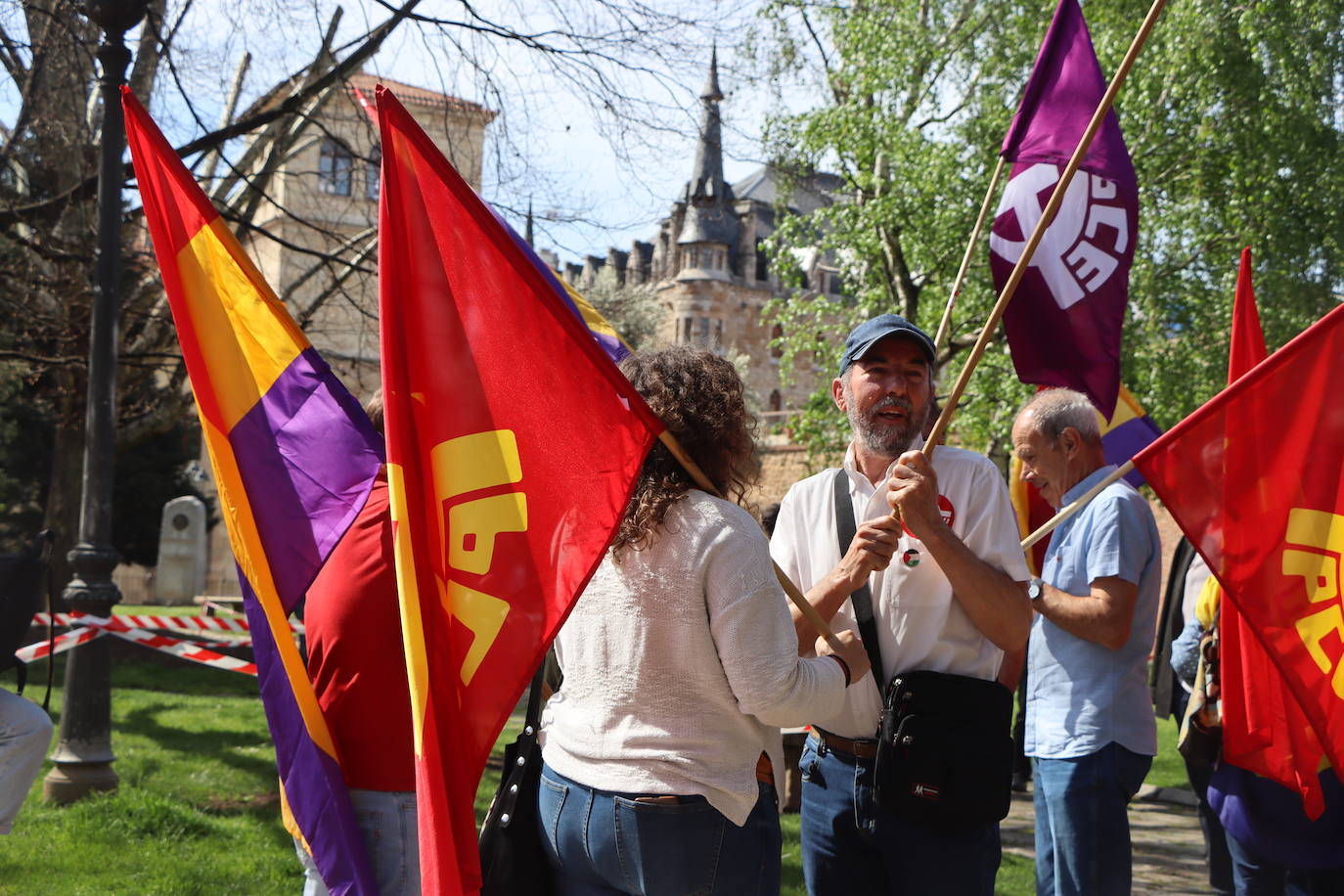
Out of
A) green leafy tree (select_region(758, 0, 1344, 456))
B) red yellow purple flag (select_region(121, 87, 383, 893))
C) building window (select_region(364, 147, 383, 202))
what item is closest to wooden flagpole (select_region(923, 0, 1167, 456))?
red yellow purple flag (select_region(121, 87, 383, 893))

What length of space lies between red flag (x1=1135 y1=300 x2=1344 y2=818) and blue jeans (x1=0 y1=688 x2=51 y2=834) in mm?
3456

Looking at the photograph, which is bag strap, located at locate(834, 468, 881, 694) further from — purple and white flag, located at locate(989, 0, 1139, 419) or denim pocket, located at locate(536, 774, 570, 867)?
purple and white flag, located at locate(989, 0, 1139, 419)

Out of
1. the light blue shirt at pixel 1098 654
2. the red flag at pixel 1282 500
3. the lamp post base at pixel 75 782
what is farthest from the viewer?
the lamp post base at pixel 75 782

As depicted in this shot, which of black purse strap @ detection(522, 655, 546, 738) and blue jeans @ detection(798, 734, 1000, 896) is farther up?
black purse strap @ detection(522, 655, 546, 738)

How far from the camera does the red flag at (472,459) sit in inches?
104

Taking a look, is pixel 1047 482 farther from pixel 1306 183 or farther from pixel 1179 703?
pixel 1306 183

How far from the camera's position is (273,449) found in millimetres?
3408

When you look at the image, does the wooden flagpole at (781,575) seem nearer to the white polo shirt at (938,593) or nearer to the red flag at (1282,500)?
the white polo shirt at (938,593)

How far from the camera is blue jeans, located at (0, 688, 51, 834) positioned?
4195mm

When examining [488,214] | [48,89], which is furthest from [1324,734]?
[48,89]

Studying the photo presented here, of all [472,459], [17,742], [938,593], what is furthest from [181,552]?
[938,593]

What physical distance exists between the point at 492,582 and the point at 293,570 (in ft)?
2.70

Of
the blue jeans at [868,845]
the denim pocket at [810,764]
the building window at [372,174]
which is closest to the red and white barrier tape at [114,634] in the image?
the denim pocket at [810,764]

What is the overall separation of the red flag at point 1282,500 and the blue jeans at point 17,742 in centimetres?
346
